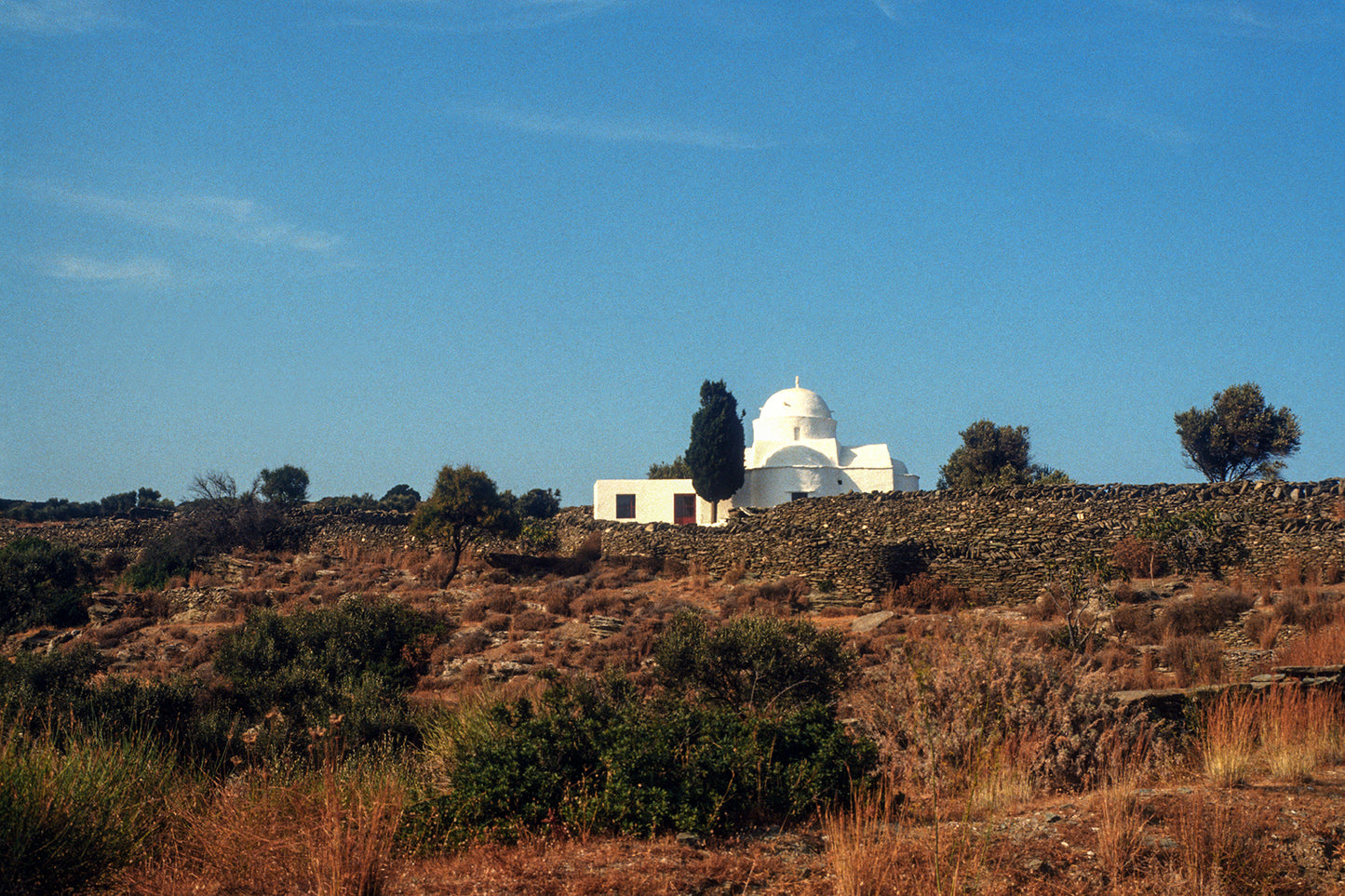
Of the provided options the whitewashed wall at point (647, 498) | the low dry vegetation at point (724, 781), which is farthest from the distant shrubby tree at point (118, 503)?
the low dry vegetation at point (724, 781)

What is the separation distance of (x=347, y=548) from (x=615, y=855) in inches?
1185

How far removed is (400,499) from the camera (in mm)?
59625

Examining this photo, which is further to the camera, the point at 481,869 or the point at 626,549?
the point at 626,549

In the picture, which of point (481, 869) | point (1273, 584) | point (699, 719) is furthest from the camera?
point (1273, 584)

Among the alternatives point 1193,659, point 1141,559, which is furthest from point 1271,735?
point 1141,559

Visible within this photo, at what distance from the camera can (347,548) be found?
3369 cm

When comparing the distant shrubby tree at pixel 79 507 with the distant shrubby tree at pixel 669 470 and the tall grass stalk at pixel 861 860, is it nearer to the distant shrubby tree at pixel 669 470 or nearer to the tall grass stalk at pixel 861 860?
the distant shrubby tree at pixel 669 470

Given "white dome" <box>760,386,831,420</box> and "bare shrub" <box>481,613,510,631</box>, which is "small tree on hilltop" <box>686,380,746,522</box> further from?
"bare shrub" <box>481,613,510,631</box>

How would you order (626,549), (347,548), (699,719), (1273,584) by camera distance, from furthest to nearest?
Answer: (347,548) < (626,549) < (1273,584) < (699,719)

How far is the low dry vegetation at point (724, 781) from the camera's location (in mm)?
5145

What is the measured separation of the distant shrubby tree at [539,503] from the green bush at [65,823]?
1900 inches

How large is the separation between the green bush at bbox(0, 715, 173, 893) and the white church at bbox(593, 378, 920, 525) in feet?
106

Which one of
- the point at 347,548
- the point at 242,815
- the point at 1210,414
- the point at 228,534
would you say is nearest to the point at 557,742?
the point at 242,815

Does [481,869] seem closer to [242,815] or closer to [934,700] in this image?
[242,815]
